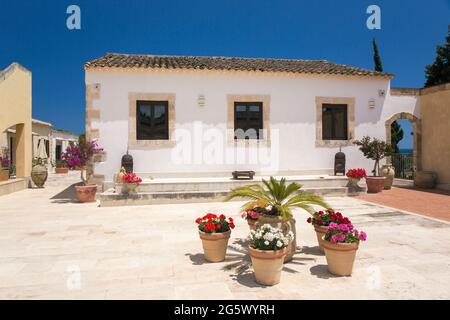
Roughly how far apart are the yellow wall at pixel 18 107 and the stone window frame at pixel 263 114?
9.06 meters

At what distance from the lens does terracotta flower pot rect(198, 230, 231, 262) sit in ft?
15.4

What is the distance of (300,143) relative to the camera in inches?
518

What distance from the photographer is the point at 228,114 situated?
12555 mm

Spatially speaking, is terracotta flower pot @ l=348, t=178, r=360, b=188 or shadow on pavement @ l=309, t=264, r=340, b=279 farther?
terracotta flower pot @ l=348, t=178, r=360, b=188

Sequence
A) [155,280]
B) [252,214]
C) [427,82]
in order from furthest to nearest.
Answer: [427,82]
[252,214]
[155,280]

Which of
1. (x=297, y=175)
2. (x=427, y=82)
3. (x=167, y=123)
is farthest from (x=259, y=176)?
(x=427, y=82)

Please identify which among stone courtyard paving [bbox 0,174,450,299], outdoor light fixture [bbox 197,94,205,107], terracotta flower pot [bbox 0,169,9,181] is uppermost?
outdoor light fixture [bbox 197,94,205,107]

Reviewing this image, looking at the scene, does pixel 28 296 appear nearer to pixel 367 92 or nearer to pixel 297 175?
pixel 297 175

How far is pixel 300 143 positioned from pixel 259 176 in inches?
91.1

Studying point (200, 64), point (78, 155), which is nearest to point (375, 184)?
point (200, 64)

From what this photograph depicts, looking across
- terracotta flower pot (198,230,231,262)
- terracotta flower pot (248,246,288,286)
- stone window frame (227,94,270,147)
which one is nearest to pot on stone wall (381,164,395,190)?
stone window frame (227,94,270,147)

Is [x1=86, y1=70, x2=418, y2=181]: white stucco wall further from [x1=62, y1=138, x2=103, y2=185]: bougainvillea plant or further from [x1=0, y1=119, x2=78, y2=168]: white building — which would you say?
[x1=0, y1=119, x2=78, y2=168]: white building

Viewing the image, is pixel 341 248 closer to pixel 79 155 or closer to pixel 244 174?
pixel 244 174

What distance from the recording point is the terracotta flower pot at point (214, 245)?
4688 millimetres
